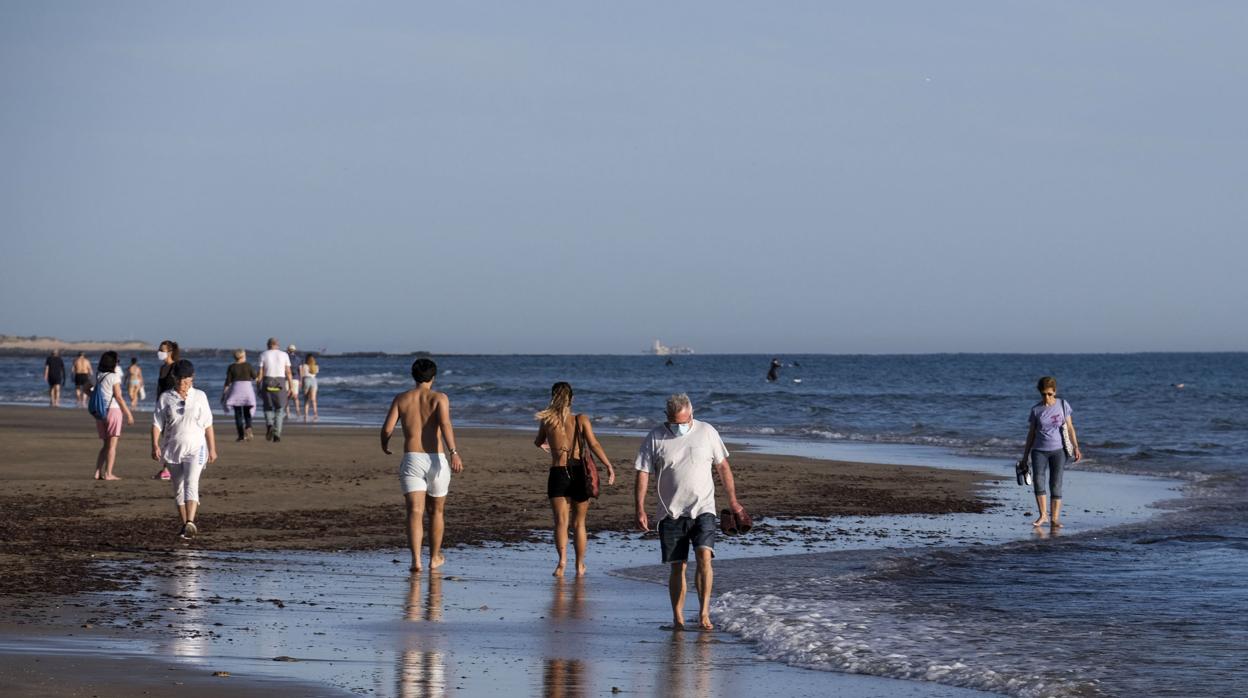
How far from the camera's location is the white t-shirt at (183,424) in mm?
12898

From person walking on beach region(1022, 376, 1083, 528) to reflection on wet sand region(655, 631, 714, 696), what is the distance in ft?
25.4

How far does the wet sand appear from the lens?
354 inches

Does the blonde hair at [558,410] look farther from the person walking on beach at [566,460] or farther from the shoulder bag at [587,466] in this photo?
the shoulder bag at [587,466]

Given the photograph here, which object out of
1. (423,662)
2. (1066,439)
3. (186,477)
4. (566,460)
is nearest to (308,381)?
(186,477)

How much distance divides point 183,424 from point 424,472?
269 cm

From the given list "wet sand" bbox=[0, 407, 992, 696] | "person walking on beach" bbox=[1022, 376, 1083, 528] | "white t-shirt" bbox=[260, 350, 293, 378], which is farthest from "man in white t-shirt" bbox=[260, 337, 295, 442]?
"person walking on beach" bbox=[1022, 376, 1083, 528]

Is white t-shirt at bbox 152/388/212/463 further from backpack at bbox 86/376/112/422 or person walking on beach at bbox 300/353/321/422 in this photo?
person walking on beach at bbox 300/353/321/422

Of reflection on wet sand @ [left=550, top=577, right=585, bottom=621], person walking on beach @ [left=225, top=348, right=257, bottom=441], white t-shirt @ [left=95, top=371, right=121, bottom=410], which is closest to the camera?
reflection on wet sand @ [left=550, top=577, right=585, bottom=621]

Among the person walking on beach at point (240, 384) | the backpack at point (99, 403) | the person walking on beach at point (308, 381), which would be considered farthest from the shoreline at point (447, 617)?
the person walking on beach at point (308, 381)

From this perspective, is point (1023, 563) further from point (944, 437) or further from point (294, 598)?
point (944, 437)

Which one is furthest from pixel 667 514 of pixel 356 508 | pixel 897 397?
pixel 897 397

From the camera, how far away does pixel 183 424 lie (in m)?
12.9

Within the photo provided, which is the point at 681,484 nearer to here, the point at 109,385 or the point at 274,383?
the point at 109,385

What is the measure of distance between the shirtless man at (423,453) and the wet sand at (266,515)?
0.37 metres
